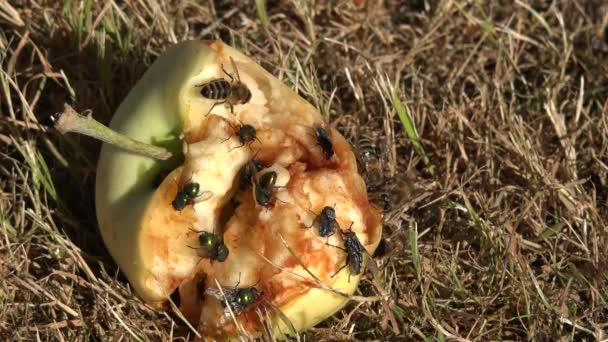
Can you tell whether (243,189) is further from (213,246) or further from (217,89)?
(217,89)

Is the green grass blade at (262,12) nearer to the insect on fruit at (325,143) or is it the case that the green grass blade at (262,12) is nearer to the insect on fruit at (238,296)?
the insect on fruit at (325,143)

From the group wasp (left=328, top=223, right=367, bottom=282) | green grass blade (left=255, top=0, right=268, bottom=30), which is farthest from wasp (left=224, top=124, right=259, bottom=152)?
green grass blade (left=255, top=0, right=268, bottom=30)

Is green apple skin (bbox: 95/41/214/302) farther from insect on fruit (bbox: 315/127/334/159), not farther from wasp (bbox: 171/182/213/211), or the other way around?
insect on fruit (bbox: 315/127/334/159)

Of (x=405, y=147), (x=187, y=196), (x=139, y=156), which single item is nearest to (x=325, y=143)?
(x=187, y=196)

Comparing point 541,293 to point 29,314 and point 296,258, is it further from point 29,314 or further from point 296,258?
point 29,314

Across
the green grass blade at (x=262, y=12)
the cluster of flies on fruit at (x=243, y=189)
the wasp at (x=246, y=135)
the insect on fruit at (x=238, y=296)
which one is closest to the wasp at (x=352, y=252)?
the cluster of flies on fruit at (x=243, y=189)

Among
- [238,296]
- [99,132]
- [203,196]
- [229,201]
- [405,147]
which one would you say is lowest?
[405,147]
